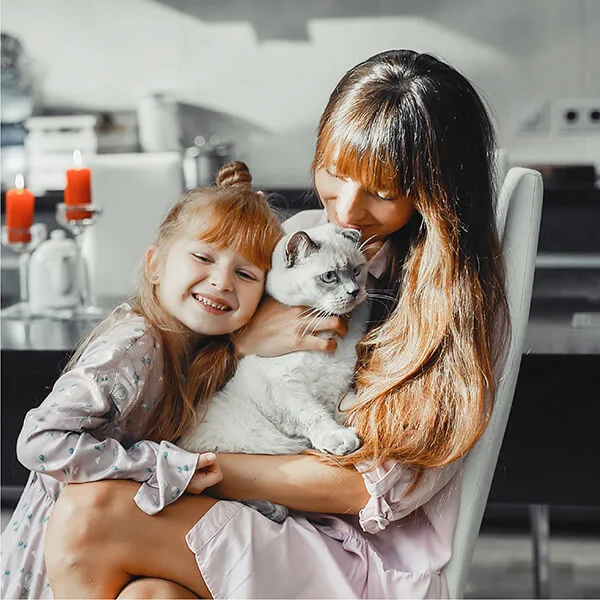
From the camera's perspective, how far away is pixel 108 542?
3.53 ft

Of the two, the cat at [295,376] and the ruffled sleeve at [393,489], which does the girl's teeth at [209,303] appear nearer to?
the cat at [295,376]

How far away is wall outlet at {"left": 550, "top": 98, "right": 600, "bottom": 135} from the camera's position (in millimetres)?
3357

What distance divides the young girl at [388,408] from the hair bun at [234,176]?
0.39 feet

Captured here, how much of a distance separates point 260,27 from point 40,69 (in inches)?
34.5

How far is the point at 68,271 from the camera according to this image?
2.01m

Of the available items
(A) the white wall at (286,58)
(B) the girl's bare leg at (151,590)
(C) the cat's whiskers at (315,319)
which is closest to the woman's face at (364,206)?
(C) the cat's whiskers at (315,319)

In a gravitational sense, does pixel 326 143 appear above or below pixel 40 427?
above

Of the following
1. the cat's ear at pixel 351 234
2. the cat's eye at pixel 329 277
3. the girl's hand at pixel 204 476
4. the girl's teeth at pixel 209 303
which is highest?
the cat's ear at pixel 351 234

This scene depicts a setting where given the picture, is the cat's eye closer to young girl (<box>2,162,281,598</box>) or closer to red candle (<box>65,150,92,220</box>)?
young girl (<box>2,162,281,598</box>)

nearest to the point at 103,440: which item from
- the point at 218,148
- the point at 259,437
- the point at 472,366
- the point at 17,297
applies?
the point at 259,437

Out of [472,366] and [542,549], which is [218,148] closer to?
[542,549]

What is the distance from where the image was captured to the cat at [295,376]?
121 cm

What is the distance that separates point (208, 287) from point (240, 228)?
3.4 inches

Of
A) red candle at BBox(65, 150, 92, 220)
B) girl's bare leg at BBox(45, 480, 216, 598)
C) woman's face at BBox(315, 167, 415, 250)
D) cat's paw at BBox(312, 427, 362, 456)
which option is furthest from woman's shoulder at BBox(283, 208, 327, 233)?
red candle at BBox(65, 150, 92, 220)
